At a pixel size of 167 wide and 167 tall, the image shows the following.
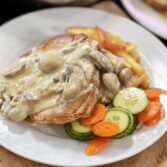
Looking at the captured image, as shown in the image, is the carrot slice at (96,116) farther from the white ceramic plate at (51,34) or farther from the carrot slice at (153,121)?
the carrot slice at (153,121)

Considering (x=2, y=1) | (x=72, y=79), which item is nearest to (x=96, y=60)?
(x=72, y=79)

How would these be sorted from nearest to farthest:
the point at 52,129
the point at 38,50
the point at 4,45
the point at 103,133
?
the point at 103,133
the point at 52,129
the point at 38,50
the point at 4,45

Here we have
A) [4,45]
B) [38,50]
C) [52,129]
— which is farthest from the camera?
[4,45]

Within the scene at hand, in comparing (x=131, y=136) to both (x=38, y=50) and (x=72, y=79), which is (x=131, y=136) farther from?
(x=38, y=50)

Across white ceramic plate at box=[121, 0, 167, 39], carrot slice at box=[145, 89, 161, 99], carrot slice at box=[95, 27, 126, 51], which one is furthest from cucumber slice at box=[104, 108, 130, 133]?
white ceramic plate at box=[121, 0, 167, 39]

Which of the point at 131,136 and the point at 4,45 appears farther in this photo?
the point at 4,45

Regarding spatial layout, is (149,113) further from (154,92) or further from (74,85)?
(74,85)

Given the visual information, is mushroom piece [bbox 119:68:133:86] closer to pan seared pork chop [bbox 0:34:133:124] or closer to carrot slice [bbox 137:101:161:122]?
pan seared pork chop [bbox 0:34:133:124]
